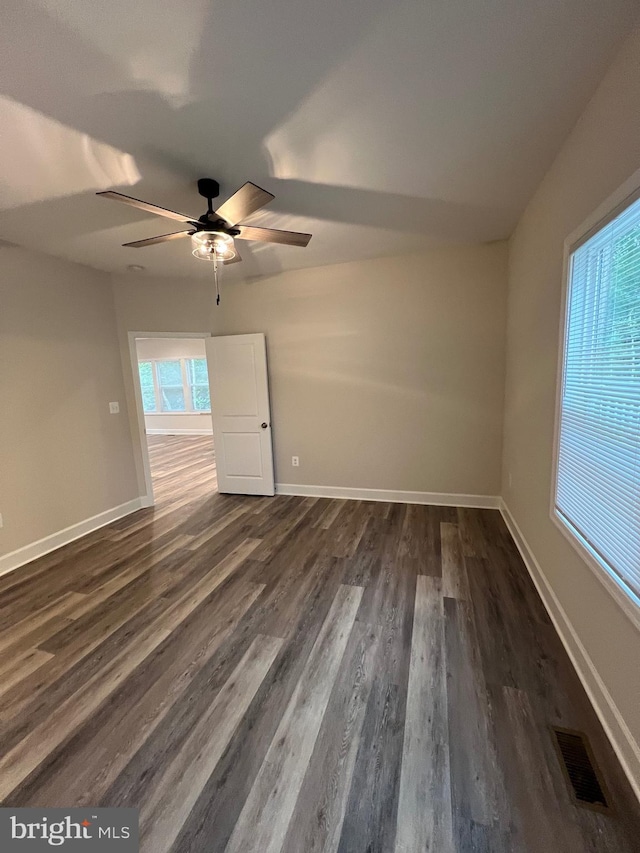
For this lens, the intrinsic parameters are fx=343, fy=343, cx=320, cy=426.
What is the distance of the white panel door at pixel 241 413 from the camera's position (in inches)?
165

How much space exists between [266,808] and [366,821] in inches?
13.5

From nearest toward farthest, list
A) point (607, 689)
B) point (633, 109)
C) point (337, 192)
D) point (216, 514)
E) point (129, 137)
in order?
point (633, 109) < point (607, 689) < point (129, 137) < point (337, 192) < point (216, 514)

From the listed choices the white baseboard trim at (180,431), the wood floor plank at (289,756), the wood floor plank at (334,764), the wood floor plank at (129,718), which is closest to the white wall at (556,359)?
the wood floor plank at (334,764)

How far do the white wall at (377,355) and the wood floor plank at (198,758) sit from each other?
2563 mm

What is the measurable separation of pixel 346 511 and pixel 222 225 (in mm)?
2906

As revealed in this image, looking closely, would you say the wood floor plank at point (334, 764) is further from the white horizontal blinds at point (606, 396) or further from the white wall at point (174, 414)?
the white wall at point (174, 414)

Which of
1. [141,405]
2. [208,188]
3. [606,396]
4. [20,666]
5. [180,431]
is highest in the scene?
[208,188]

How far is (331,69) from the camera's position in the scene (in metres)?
1.38

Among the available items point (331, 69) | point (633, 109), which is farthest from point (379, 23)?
point (633, 109)

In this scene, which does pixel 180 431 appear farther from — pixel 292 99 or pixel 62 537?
pixel 292 99

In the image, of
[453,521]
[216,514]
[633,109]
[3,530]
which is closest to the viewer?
[633,109]

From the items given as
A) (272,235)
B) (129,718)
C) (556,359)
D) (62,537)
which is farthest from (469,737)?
(62,537)

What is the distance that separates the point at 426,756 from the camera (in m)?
1.33

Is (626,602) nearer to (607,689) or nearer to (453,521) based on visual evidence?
(607,689)
